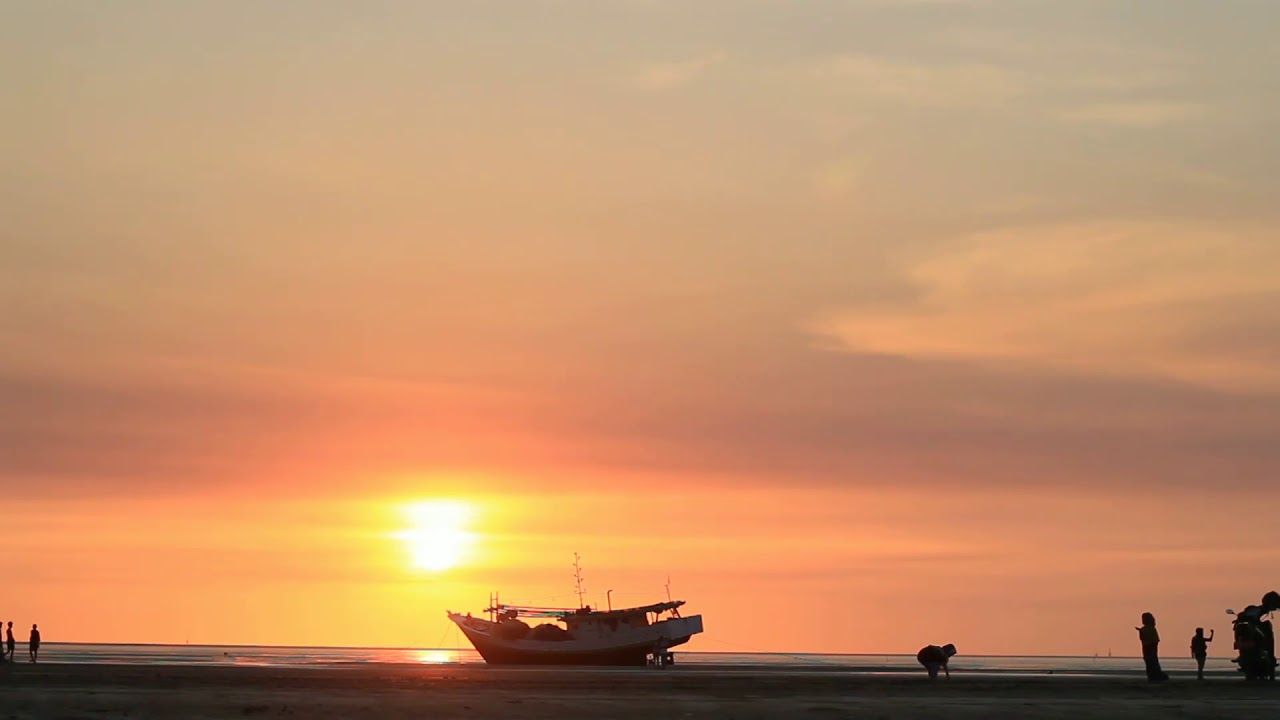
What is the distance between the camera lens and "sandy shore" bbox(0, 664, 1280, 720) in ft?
98.2

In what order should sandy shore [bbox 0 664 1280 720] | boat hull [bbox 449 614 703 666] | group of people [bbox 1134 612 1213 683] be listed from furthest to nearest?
1. boat hull [bbox 449 614 703 666]
2. group of people [bbox 1134 612 1213 683]
3. sandy shore [bbox 0 664 1280 720]

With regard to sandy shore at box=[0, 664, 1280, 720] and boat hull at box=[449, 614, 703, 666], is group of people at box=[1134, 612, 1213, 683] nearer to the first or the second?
sandy shore at box=[0, 664, 1280, 720]

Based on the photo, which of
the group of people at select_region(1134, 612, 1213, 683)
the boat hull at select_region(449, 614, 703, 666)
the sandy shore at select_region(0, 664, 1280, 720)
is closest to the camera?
the sandy shore at select_region(0, 664, 1280, 720)

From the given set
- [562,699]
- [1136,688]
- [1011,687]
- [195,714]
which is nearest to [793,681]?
[1011,687]

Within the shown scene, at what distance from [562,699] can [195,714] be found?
896cm

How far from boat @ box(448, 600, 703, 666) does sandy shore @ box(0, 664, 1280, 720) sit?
67.2 meters

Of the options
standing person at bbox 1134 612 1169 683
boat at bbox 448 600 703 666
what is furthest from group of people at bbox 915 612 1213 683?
boat at bbox 448 600 703 666

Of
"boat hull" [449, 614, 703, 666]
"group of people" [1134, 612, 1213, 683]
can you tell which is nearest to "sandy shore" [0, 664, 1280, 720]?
"group of people" [1134, 612, 1213, 683]

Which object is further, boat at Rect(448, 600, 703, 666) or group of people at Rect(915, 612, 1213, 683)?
boat at Rect(448, 600, 703, 666)

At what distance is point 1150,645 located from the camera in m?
45.8

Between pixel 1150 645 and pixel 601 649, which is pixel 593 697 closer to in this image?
pixel 1150 645

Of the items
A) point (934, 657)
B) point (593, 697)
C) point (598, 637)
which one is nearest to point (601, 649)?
point (598, 637)

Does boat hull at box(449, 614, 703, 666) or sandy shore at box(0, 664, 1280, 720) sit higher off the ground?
boat hull at box(449, 614, 703, 666)

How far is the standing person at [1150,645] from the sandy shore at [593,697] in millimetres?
1404
